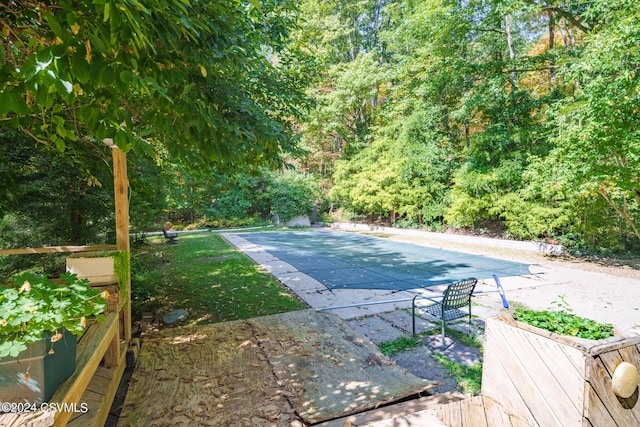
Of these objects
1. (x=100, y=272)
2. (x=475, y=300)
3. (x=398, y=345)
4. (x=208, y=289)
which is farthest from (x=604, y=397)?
(x=208, y=289)

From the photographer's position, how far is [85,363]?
166 cm

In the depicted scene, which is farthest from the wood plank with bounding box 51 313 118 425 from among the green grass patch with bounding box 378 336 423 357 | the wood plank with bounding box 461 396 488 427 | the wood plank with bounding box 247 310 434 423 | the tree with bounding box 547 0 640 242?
the tree with bounding box 547 0 640 242

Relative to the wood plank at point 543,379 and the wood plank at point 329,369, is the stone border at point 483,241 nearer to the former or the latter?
the wood plank at point 329,369

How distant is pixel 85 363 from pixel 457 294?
11.5 ft

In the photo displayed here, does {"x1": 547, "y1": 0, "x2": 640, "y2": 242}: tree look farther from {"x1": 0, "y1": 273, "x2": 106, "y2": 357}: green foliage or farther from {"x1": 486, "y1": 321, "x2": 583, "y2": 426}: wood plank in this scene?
{"x1": 0, "y1": 273, "x2": 106, "y2": 357}: green foliage

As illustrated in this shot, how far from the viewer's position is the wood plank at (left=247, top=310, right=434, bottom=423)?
91.3 inches

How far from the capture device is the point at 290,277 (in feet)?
21.6

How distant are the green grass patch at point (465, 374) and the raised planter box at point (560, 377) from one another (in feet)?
4.30

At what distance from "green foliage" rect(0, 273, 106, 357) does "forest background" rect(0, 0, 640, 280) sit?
80 centimetres

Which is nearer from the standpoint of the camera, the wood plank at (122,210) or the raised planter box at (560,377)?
the raised planter box at (560,377)

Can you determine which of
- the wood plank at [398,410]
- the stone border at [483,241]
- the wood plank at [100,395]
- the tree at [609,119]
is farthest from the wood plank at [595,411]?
the stone border at [483,241]

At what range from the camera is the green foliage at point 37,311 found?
1.22 metres

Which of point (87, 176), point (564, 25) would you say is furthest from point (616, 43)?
point (87, 176)

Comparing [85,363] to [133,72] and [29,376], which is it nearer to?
[29,376]
